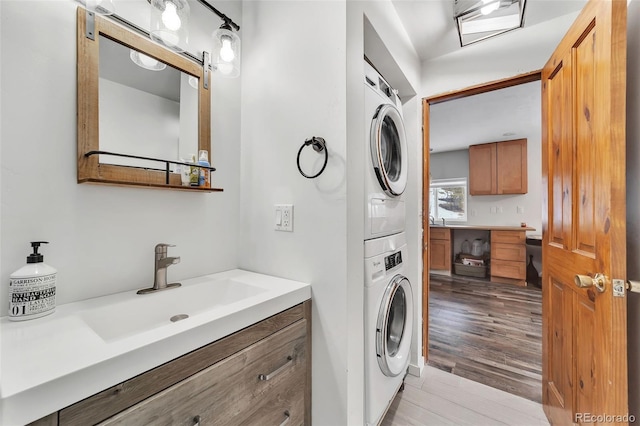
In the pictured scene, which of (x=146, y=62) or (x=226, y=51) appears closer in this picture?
(x=146, y=62)

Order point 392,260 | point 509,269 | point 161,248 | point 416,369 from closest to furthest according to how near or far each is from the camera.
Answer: point 161,248, point 392,260, point 416,369, point 509,269

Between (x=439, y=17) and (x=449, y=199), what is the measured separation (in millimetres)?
4681

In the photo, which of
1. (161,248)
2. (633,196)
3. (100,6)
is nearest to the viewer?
(100,6)

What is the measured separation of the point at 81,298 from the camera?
3.13 feet

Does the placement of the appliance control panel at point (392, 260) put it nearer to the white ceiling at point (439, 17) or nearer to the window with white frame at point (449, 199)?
the white ceiling at point (439, 17)

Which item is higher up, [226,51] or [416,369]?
[226,51]

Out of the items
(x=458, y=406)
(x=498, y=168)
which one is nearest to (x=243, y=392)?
(x=458, y=406)

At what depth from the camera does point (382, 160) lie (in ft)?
4.46

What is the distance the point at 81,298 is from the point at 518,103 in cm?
440

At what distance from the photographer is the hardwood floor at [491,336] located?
Answer: 6.35 feet

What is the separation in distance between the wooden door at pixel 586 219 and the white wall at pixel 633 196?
12 centimetres

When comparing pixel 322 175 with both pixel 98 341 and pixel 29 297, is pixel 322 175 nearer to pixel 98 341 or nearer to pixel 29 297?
pixel 98 341

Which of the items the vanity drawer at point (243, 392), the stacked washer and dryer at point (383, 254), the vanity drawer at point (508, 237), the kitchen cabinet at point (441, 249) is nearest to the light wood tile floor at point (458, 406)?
the stacked washer and dryer at point (383, 254)

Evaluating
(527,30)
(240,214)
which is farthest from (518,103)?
(240,214)
